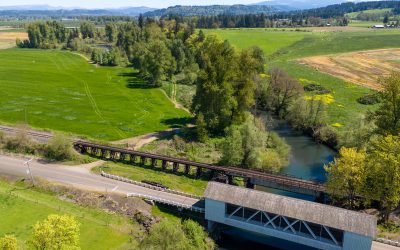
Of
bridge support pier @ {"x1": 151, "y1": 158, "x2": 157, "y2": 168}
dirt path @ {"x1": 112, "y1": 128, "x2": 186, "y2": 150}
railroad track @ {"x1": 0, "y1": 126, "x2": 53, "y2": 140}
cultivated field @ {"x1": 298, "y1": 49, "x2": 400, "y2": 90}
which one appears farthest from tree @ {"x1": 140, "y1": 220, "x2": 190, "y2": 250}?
cultivated field @ {"x1": 298, "y1": 49, "x2": 400, "y2": 90}

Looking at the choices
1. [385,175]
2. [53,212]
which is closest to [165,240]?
[53,212]

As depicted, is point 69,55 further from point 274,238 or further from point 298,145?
point 274,238

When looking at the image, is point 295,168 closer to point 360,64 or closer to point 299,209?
point 299,209

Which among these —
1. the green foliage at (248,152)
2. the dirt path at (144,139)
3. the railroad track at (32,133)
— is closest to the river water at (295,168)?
the green foliage at (248,152)

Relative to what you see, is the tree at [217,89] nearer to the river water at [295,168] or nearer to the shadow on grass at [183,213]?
the river water at [295,168]

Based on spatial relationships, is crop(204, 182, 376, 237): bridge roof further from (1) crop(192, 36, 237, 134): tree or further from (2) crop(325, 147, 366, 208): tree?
(1) crop(192, 36, 237, 134): tree

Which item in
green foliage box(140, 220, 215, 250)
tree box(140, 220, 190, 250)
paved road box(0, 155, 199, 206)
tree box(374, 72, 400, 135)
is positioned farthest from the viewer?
tree box(374, 72, 400, 135)

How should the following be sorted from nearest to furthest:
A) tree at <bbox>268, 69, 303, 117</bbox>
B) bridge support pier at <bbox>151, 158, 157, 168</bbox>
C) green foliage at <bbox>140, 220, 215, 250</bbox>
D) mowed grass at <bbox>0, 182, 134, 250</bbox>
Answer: green foliage at <bbox>140, 220, 215, 250</bbox>, mowed grass at <bbox>0, 182, 134, 250</bbox>, bridge support pier at <bbox>151, 158, 157, 168</bbox>, tree at <bbox>268, 69, 303, 117</bbox>

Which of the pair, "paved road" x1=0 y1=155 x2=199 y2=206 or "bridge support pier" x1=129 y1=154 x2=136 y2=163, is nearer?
"paved road" x1=0 y1=155 x2=199 y2=206
